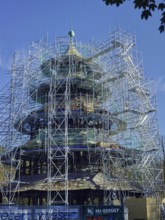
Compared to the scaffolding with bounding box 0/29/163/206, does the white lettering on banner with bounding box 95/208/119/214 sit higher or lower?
lower

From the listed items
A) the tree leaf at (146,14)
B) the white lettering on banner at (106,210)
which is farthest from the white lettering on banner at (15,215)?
the tree leaf at (146,14)

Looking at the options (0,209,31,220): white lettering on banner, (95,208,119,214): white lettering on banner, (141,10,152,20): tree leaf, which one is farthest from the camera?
(95,208,119,214): white lettering on banner

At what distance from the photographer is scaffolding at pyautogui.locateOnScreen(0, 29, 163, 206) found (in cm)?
3850

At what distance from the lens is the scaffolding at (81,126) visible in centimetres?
3850

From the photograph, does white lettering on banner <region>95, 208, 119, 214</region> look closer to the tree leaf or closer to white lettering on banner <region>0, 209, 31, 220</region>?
white lettering on banner <region>0, 209, 31, 220</region>

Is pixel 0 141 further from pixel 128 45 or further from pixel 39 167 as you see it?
pixel 128 45

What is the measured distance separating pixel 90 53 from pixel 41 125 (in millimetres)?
11995

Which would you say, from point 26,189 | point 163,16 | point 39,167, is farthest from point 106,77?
point 163,16

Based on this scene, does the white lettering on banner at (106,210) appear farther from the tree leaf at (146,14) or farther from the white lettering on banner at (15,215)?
the tree leaf at (146,14)

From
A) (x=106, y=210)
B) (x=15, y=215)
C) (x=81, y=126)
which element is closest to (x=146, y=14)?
(x=15, y=215)

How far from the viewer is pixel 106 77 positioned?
45.9 m

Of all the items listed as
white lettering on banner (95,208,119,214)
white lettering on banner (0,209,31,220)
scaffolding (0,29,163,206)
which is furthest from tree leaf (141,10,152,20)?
scaffolding (0,29,163,206)

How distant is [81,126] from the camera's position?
4325cm

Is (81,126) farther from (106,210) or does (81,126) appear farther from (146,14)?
(146,14)
